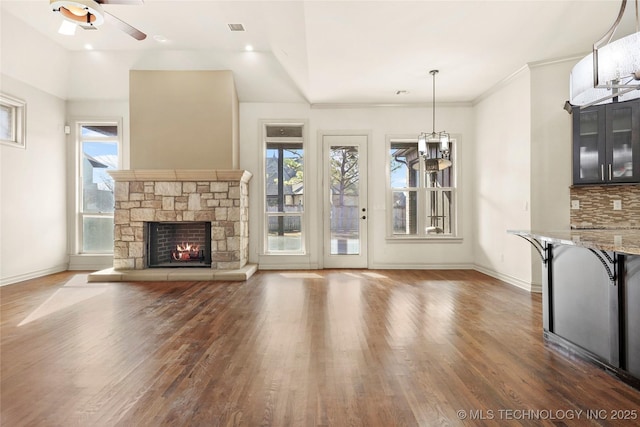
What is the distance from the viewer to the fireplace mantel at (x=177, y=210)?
19.6 feet

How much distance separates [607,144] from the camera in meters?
4.34

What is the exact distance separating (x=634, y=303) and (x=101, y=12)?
4.98 metres

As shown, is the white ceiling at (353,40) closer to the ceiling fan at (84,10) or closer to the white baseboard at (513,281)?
the ceiling fan at (84,10)

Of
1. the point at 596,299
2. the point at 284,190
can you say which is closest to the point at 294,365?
the point at 596,299

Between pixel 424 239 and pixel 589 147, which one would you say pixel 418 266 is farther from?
pixel 589 147

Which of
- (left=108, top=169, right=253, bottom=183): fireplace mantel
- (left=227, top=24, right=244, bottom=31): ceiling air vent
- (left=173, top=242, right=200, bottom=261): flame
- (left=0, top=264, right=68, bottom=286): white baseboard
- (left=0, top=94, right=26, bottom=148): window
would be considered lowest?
(left=0, top=264, right=68, bottom=286): white baseboard

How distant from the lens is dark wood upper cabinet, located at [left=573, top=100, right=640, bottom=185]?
4.18 meters

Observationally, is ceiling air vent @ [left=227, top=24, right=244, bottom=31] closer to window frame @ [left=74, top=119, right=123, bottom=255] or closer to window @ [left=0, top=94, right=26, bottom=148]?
window frame @ [left=74, top=119, right=123, bottom=255]

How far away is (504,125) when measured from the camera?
219 inches

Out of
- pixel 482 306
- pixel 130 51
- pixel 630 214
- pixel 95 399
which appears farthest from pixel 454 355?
pixel 130 51

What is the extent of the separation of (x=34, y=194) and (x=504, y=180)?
7.56 metres

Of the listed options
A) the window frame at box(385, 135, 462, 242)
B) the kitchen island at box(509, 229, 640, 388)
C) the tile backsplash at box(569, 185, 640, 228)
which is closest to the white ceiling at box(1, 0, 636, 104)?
the window frame at box(385, 135, 462, 242)

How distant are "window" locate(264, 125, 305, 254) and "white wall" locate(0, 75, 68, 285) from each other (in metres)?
3.71

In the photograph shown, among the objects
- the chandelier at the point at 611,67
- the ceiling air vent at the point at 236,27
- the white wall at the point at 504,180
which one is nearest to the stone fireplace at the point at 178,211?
the ceiling air vent at the point at 236,27
